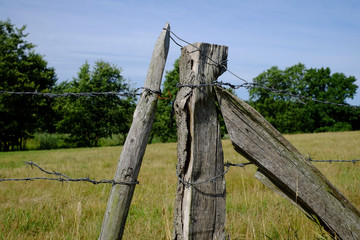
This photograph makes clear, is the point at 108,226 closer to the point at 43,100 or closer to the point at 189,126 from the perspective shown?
the point at 189,126

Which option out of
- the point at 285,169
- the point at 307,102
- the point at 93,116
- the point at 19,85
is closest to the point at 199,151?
the point at 285,169

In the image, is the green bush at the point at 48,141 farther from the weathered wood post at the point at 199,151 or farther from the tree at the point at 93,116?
the weathered wood post at the point at 199,151

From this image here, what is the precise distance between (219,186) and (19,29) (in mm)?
34551

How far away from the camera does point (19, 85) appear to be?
26484 mm

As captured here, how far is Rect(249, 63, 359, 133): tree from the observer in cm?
4772

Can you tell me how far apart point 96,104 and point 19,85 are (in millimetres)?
10004

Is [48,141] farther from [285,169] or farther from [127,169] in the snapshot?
[285,169]

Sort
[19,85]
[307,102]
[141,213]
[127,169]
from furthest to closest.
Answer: [307,102] < [19,85] < [141,213] < [127,169]

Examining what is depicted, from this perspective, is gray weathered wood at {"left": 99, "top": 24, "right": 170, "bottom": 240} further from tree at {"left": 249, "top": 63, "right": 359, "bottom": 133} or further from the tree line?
tree at {"left": 249, "top": 63, "right": 359, "bottom": 133}

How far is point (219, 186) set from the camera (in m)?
2.04

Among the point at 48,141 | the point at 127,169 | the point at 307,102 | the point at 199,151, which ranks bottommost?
the point at 48,141

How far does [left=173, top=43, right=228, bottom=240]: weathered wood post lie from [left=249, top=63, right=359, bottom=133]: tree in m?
45.8

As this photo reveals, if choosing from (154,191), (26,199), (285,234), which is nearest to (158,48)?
Result: (285,234)

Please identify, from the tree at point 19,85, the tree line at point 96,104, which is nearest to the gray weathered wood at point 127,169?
the tree line at point 96,104
